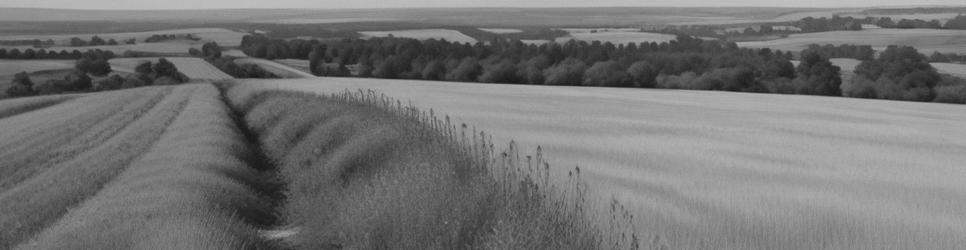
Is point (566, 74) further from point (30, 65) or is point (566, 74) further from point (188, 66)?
point (30, 65)

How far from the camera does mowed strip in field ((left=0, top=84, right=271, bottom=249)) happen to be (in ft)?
29.5

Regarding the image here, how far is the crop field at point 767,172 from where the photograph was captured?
6.98m

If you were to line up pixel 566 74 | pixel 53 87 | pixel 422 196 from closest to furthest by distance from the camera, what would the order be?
1. pixel 422 196
2. pixel 53 87
3. pixel 566 74

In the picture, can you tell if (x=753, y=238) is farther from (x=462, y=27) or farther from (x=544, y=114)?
(x=462, y=27)

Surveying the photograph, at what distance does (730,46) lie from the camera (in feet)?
200

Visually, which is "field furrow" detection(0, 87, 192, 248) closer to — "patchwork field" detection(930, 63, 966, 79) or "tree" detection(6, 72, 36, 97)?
"patchwork field" detection(930, 63, 966, 79)

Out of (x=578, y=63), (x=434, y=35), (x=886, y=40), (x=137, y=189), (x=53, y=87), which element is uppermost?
(x=137, y=189)

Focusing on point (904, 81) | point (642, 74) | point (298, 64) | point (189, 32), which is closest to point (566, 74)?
point (642, 74)

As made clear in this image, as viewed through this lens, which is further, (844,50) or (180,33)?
(180,33)

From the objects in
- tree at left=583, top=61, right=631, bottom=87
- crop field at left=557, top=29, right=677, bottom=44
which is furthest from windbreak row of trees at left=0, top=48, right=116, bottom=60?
tree at left=583, top=61, right=631, bottom=87

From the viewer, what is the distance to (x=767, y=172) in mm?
10312

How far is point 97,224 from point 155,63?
2316 inches

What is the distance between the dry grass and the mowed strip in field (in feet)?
2.24

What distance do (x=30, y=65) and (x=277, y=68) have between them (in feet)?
42.9
